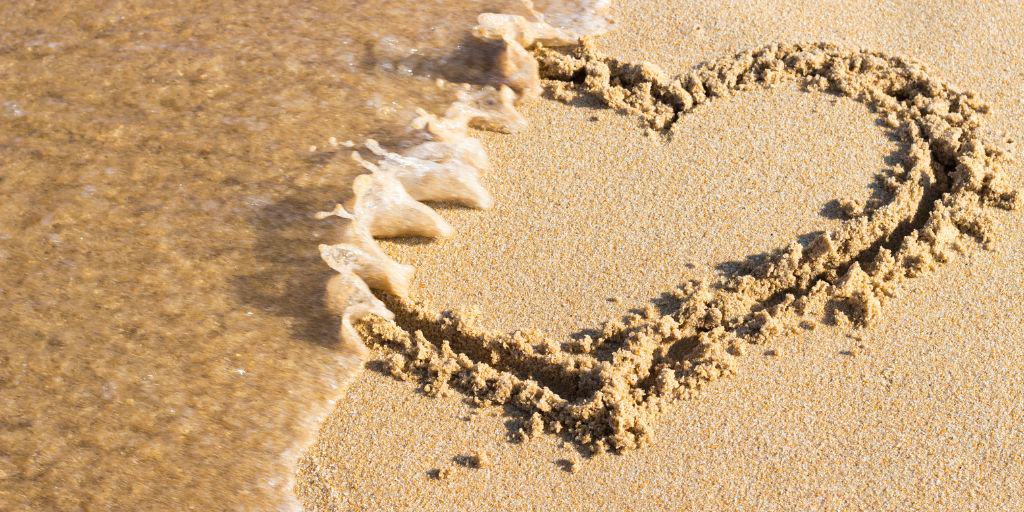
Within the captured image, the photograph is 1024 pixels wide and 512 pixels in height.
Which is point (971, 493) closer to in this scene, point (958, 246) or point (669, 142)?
point (958, 246)

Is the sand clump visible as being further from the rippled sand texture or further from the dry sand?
the rippled sand texture

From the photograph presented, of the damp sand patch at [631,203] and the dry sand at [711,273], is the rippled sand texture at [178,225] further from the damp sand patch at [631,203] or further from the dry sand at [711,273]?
the damp sand patch at [631,203]

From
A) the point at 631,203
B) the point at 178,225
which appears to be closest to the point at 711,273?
the point at 631,203

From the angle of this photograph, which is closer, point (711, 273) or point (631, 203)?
point (711, 273)

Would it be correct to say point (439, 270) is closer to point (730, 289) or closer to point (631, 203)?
point (631, 203)

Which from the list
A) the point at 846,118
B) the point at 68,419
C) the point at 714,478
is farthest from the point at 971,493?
the point at 68,419

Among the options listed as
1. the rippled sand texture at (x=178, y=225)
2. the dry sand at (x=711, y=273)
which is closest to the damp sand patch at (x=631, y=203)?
the dry sand at (x=711, y=273)
